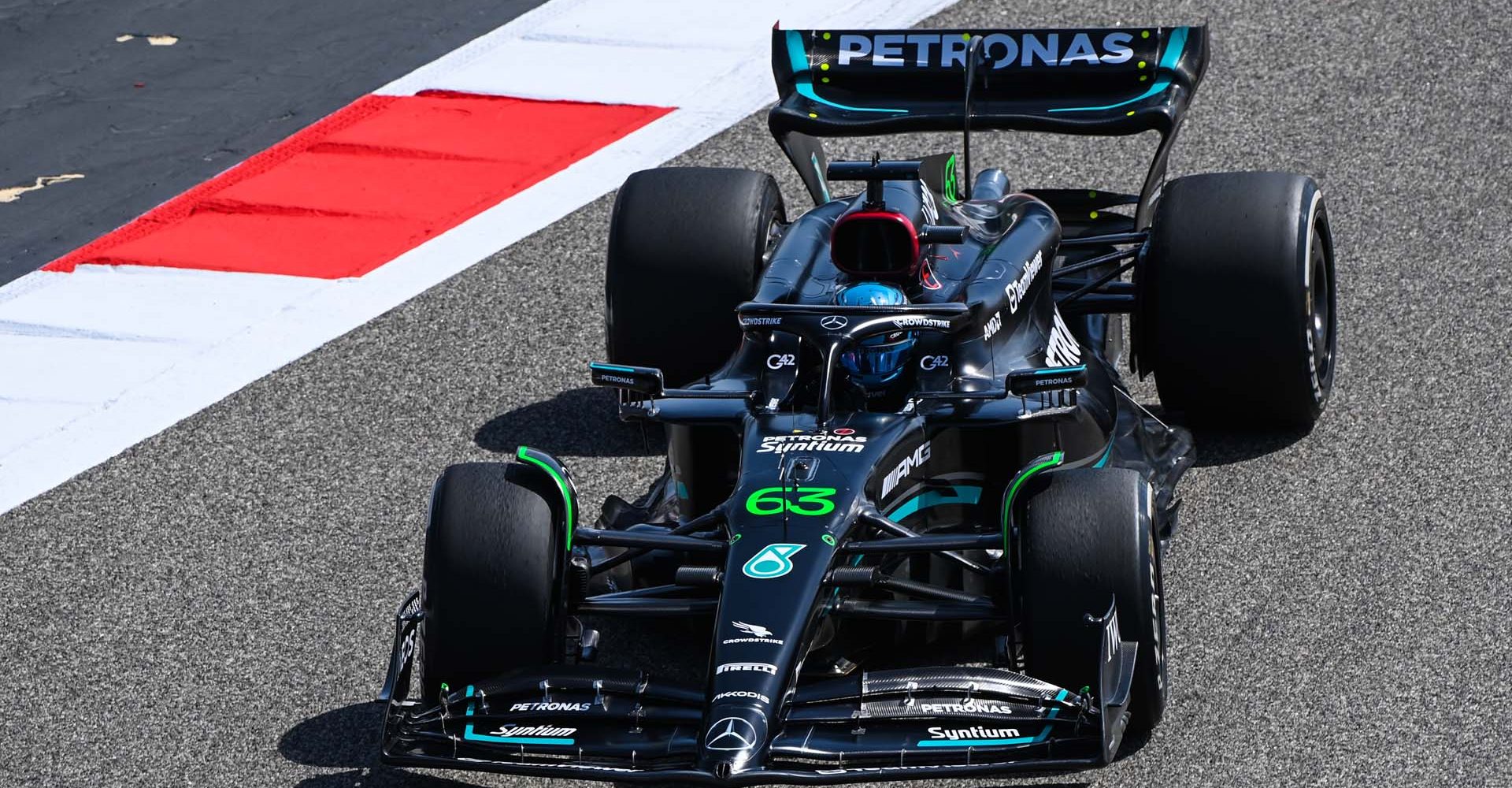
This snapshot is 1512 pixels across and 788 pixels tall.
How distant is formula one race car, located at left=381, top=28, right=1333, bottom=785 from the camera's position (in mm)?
5406

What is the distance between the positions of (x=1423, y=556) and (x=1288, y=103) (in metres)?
4.47

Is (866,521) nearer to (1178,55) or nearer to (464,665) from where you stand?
(464,665)

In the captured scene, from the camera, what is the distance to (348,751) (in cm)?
635

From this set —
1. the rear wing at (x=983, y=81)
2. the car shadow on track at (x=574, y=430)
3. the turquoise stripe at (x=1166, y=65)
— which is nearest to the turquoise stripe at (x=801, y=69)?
the rear wing at (x=983, y=81)

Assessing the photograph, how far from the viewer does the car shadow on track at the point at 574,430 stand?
27.1ft

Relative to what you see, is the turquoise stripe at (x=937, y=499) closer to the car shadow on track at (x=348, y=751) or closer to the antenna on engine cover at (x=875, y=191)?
the antenna on engine cover at (x=875, y=191)

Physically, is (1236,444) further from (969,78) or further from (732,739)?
(732,739)

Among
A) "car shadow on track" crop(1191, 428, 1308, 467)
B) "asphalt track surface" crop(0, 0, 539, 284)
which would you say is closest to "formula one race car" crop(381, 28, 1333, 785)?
"car shadow on track" crop(1191, 428, 1308, 467)

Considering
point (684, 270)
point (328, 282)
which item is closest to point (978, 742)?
point (684, 270)

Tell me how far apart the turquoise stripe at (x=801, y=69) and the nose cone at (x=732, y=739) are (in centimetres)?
371

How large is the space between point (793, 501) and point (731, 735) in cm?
92

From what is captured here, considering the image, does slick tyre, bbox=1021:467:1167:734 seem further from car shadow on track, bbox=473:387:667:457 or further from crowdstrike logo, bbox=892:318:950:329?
car shadow on track, bbox=473:387:667:457

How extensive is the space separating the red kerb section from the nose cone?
5083 millimetres

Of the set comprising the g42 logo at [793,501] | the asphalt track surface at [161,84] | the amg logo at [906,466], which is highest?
the g42 logo at [793,501]
